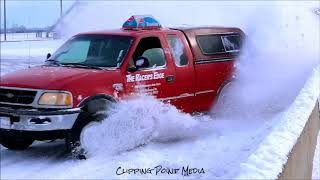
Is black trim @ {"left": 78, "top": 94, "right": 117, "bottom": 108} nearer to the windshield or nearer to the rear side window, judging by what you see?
the windshield

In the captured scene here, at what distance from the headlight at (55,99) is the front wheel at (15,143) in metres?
0.92

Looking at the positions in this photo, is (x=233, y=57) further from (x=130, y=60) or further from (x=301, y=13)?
(x=301, y=13)

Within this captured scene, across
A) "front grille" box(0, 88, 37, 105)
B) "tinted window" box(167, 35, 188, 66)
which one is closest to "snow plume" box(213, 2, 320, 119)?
"tinted window" box(167, 35, 188, 66)

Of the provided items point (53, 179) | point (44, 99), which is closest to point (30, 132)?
point (44, 99)

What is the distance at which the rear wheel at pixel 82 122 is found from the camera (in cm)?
655

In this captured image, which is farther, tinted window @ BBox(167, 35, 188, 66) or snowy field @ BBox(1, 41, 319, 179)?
tinted window @ BBox(167, 35, 188, 66)

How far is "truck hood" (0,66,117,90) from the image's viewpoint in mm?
6539

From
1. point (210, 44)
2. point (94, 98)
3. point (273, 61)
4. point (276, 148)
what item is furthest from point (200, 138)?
point (273, 61)

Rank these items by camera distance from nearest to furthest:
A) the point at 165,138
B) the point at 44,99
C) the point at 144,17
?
the point at 44,99, the point at 165,138, the point at 144,17

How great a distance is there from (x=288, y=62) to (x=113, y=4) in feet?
57.3

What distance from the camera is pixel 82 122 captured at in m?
6.59

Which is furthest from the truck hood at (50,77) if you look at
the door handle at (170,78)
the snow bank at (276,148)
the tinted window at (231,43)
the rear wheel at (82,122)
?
the tinted window at (231,43)

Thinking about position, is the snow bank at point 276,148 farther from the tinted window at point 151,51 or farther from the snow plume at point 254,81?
the tinted window at point 151,51

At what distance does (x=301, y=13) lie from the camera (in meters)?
16.0
